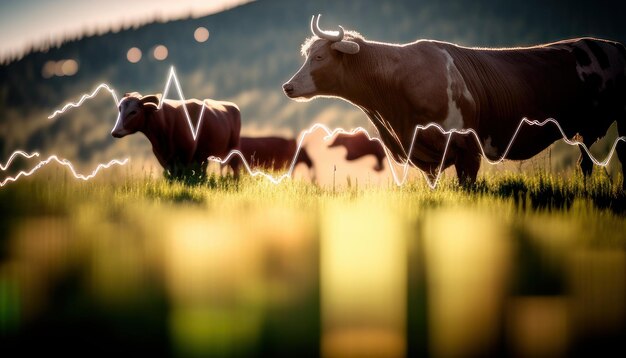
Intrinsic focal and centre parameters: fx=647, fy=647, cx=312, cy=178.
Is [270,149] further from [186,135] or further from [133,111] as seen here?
[133,111]

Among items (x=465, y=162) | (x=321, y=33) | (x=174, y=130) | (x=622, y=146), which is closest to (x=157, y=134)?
(x=174, y=130)

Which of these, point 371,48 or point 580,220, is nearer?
point 580,220

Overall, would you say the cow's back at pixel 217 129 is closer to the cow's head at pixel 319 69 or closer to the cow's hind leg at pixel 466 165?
the cow's head at pixel 319 69

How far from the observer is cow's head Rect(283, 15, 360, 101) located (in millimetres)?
7238

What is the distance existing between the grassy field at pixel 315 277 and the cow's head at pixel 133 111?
2.77 metres

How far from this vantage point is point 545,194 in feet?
21.5

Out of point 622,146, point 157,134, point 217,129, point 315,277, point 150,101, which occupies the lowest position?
point 315,277

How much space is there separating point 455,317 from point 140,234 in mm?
2545

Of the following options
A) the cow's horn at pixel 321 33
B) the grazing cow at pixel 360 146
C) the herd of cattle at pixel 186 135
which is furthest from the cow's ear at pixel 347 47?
the grazing cow at pixel 360 146

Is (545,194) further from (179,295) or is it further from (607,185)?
(179,295)

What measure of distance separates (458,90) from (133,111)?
4447 mm

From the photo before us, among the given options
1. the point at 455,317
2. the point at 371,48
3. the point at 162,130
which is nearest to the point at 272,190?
the point at 371,48

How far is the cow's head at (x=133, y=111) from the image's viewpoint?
872 cm

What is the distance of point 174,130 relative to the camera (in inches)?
374
